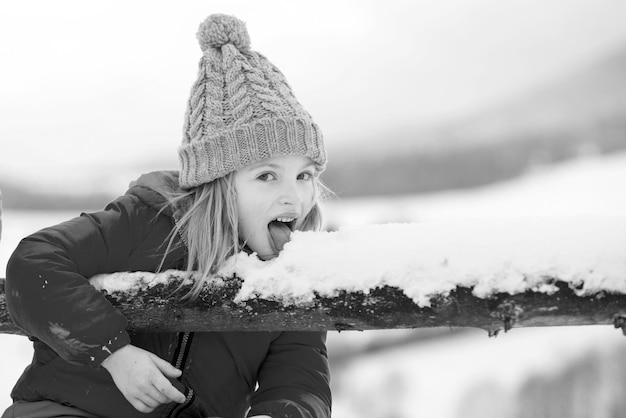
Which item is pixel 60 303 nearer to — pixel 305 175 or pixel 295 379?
pixel 295 379

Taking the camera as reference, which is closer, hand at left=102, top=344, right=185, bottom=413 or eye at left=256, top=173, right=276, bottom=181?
hand at left=102, top=344, right=185, bottom=413

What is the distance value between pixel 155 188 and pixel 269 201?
352 millimetres

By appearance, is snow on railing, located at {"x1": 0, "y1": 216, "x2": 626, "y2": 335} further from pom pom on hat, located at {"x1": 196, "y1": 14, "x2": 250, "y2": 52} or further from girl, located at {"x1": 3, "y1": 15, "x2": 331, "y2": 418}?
pom pom on hat, located at {"x1": 196, "y1": 14, "x2": 250, "y2": 52}

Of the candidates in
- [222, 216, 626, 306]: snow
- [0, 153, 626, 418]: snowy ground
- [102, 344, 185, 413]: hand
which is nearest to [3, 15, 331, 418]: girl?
[102, 344, 185, 413]: hand

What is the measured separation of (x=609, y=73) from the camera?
117 ft

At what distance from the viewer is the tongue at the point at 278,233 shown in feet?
6.08

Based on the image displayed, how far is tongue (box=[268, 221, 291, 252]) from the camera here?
1.85m

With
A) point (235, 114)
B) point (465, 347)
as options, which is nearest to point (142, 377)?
point (235, 114)

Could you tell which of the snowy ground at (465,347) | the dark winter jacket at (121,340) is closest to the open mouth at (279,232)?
the dark winter jacket at (121,340)

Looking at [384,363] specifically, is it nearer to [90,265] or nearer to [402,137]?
[402,137]

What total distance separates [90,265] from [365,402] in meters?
21.4

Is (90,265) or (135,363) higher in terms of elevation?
(90,265)

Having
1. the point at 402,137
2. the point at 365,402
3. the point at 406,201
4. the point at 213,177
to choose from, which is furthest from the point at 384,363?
the point at 213,177

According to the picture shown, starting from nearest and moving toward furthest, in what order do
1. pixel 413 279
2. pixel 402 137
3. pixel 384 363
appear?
pixel 413 279
pixel 384 363
pixel 402 137
